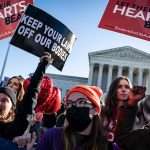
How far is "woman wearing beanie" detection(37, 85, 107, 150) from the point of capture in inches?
91.9

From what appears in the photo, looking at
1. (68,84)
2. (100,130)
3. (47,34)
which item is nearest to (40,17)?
(47,34)

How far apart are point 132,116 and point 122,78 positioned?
1.20 m

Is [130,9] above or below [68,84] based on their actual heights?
below

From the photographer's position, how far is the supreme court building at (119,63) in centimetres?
5341

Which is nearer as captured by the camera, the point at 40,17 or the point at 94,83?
the point at 40,17

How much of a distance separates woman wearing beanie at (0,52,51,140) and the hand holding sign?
43 centimetres

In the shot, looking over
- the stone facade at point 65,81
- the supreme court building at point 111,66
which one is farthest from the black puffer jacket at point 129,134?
the stone facade at point 65,81

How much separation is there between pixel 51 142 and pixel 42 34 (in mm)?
1541

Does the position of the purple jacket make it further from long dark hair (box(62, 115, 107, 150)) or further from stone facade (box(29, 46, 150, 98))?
stone facade (box(29, 46, 150, 98))

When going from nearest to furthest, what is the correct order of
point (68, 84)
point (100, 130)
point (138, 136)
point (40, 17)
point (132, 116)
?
1. point (100, 130)
2. point (138, 136)
3. point (132, 116)
4. point (40, 17)
5. point (68, 84)

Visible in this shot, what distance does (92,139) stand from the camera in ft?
7.95

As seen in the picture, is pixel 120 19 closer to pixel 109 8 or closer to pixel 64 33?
pixel 109 8

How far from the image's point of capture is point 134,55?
178 ft

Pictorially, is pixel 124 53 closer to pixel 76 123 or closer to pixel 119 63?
pixel 119 63
